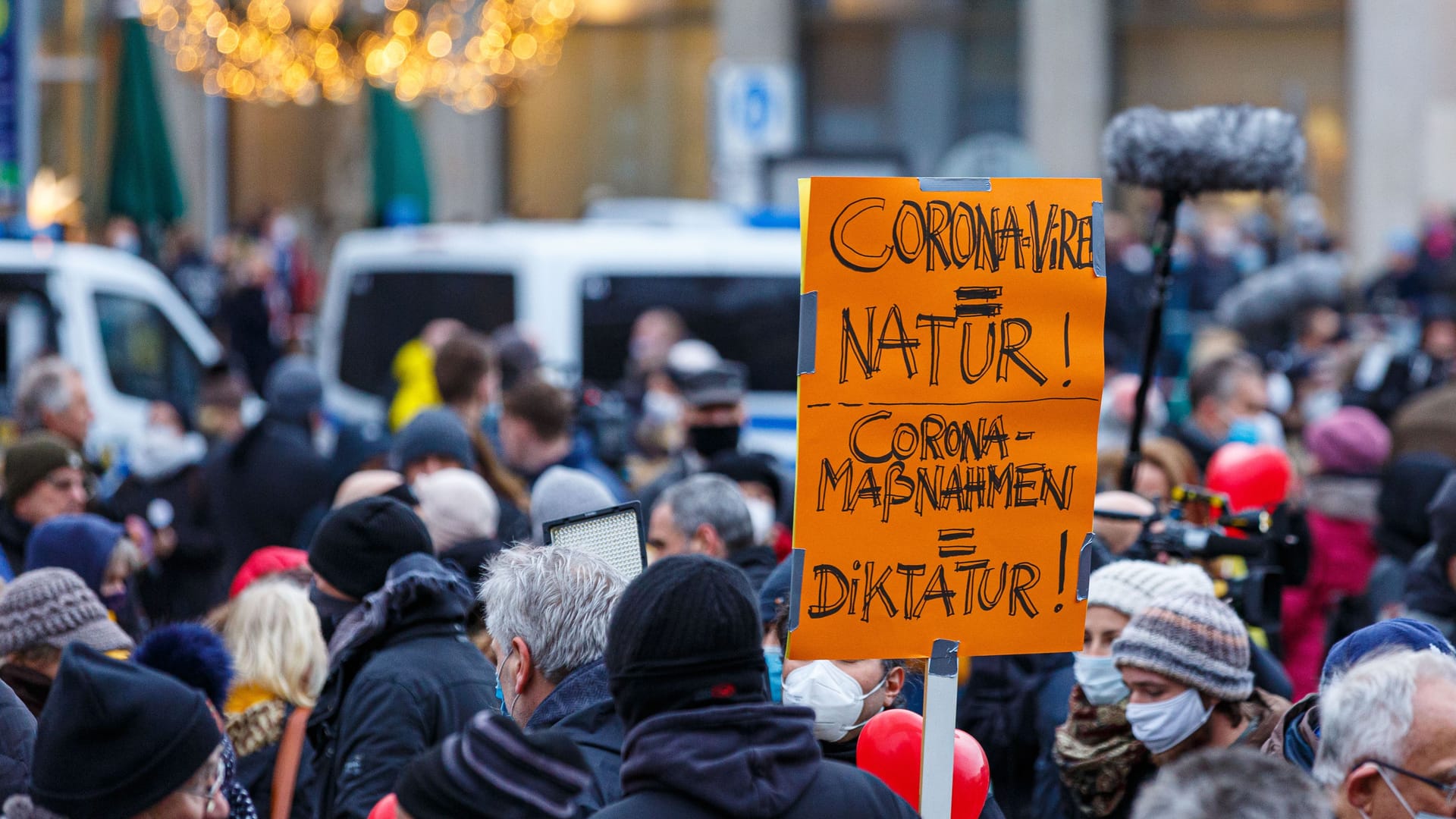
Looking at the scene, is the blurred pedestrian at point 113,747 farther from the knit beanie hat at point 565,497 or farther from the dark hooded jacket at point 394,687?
the knit beanie hat at point 565,497

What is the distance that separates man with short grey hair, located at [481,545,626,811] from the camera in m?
3.35

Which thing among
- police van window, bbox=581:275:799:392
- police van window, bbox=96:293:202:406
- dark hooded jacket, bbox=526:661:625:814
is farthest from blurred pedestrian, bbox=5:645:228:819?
police van window, bbox=581:275:799:392

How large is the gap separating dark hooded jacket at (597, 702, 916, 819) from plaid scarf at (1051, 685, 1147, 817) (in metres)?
1.46

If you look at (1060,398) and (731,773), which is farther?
(1060,398)

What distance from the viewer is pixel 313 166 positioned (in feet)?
80.9

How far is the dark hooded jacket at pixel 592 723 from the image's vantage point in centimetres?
315

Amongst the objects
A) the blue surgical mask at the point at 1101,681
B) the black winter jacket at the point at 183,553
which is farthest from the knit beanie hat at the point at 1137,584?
the black winter jacket at the point at 183,553

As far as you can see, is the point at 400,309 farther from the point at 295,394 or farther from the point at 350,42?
the point at 295,394

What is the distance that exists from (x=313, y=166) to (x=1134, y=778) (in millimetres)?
21912

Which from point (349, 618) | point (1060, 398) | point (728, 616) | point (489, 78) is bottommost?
point (349, 618)

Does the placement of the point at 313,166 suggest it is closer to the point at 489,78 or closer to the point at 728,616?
the point at 489,78

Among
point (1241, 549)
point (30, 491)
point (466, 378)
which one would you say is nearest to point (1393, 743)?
point (1241, 549)

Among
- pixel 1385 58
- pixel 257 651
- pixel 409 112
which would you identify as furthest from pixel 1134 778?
pixel 1385 58

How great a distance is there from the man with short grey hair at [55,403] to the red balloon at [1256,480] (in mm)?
4589
